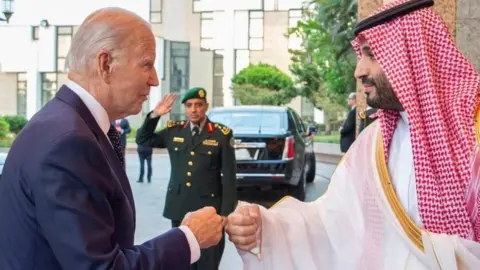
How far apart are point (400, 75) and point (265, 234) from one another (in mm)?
810

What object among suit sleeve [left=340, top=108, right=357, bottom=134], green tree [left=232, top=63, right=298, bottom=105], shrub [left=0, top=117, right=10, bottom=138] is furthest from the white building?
suit sleeve [left=340, top=108, right=357, bottom=134]

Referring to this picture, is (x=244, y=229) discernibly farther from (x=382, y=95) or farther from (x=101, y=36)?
(x=101, y=36)

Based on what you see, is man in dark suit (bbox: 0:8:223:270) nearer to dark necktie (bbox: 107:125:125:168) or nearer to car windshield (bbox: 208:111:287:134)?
dark necktie (bbox: 107:125:125:168)

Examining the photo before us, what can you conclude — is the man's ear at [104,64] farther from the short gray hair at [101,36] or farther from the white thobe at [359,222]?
the white thobe at [359,222]

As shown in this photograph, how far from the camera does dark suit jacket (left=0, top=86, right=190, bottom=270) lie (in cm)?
148

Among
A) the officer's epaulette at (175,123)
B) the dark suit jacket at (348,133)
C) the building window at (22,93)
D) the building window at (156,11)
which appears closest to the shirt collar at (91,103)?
the officer's epaulette at (175,123)

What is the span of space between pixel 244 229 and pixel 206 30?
3616cm

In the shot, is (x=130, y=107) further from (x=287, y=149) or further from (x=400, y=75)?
(x=287, y=149)

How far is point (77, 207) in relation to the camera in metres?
1.48

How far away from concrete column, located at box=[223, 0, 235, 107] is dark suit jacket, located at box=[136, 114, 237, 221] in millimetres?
31437

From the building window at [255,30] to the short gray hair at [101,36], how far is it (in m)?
36.3

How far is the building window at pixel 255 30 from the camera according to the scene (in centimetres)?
→ 3759

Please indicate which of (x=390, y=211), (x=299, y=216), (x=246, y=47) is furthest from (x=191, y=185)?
(x=246, y=47)

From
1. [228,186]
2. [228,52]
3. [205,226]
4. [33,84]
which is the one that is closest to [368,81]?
[205,226]
